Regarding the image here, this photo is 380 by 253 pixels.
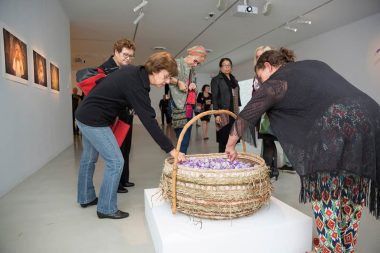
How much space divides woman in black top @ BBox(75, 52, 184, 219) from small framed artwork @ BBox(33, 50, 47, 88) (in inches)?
86.8

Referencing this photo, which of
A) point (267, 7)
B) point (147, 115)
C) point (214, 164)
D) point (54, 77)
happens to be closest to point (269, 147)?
point (214, 164)

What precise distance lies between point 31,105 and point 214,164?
2833mm

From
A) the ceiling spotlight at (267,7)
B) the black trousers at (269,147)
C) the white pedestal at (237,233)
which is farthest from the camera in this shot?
the ceiling spotlight at (267,7)

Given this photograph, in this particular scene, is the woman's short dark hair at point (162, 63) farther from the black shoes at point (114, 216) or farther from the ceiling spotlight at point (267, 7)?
the ceiling spotlight at point (267, 7)

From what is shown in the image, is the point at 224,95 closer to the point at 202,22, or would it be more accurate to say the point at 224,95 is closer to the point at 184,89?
the point at 184,89

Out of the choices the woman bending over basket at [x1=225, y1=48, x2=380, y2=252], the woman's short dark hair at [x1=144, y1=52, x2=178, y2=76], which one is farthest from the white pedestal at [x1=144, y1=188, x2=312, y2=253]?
the woman's short dark hair at [x1=144, y1=52, x2=178, y2=76]

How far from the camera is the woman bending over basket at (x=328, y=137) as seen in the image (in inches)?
43.6

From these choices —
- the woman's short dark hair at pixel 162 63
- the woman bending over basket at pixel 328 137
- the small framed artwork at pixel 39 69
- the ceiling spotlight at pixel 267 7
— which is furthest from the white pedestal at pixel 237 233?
the ceiling spotlight at pixel 267 7

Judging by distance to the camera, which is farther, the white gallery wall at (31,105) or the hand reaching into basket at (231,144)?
the white gallery wall at (31,105)

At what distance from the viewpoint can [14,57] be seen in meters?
2.99

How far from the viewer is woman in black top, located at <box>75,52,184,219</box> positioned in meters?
1.70

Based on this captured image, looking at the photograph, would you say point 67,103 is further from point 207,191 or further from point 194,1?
point 207,191

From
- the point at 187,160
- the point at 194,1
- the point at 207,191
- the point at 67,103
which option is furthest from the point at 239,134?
the point at 67,103

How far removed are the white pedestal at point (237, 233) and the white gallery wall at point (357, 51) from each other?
6.35 m
